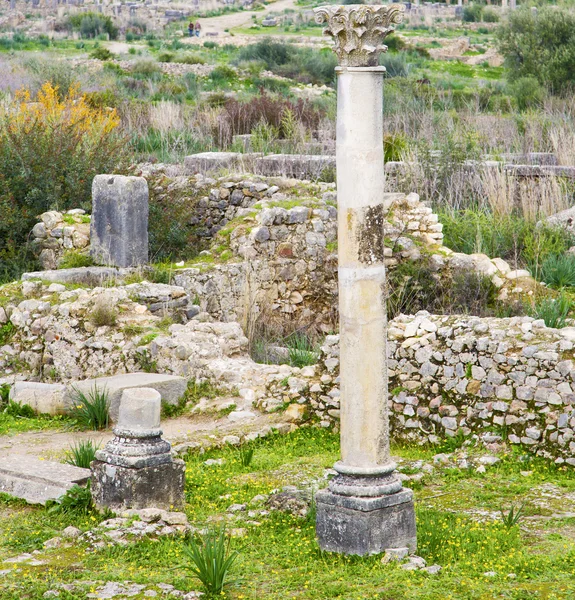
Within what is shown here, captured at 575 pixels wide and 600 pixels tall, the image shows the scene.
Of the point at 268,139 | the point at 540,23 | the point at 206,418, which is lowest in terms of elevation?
the point at 206,418

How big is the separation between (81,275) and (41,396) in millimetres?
2622

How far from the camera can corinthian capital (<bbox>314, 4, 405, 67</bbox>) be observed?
6363 mm

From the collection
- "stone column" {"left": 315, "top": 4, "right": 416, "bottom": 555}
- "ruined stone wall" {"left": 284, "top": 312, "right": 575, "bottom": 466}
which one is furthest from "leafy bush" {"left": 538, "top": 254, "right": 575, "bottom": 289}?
"stone column" {"left": 315, "top": 4, "right": 416, "bottom": 555}

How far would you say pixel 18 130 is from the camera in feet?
48.4

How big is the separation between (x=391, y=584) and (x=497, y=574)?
63 cm

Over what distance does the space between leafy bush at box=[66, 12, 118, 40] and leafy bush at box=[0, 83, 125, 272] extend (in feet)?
129

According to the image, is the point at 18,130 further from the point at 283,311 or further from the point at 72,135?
the point at 283,311

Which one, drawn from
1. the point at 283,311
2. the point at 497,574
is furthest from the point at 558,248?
the point at 497,574

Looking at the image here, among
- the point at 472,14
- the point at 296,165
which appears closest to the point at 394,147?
the point at 296,165

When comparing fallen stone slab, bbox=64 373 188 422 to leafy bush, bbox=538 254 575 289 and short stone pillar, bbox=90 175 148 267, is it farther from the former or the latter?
leafy bush, bbox=538 254 575 289

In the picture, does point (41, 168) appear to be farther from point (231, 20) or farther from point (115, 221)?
point (231, 20)

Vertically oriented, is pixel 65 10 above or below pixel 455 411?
above

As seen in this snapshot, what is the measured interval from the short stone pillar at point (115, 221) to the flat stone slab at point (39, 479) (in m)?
5.48

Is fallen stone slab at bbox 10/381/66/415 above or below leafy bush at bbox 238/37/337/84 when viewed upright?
below
